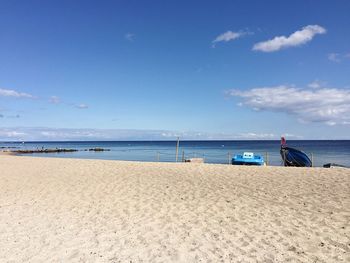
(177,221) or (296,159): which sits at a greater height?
(296,159)

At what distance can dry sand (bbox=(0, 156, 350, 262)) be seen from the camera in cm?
595

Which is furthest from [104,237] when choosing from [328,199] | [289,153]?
[289,153]

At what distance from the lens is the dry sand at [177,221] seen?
595cm

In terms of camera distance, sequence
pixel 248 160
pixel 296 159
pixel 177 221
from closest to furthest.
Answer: pixel 177 221, pixel 248 160, pixel 296 159

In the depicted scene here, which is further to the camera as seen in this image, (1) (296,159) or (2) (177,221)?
(1) (296,159)

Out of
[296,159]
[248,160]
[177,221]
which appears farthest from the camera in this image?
[296,159]

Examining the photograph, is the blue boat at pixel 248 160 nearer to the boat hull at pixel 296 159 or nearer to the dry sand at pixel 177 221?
the boat hull at pixel 296 159

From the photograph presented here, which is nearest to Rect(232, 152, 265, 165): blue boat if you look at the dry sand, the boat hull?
the boat hull

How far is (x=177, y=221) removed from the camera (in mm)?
7926

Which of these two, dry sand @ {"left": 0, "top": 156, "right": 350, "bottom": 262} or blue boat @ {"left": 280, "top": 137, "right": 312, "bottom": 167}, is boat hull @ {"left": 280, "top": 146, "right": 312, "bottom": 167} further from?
dry sand @ {"left": 0, "top": 156, "right": 350, "bottom": 262}

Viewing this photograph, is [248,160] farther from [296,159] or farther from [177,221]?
[177,221]

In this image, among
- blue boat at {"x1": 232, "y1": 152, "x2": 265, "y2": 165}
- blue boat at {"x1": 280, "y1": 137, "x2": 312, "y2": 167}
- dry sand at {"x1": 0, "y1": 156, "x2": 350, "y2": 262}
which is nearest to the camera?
dry sand at {"x1": 0, "y1": 156, "x2": 350, "y2": 262}

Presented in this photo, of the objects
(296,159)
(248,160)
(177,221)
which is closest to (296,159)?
(296,159)

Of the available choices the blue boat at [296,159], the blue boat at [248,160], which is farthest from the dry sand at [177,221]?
the blue boat at [296,159]
